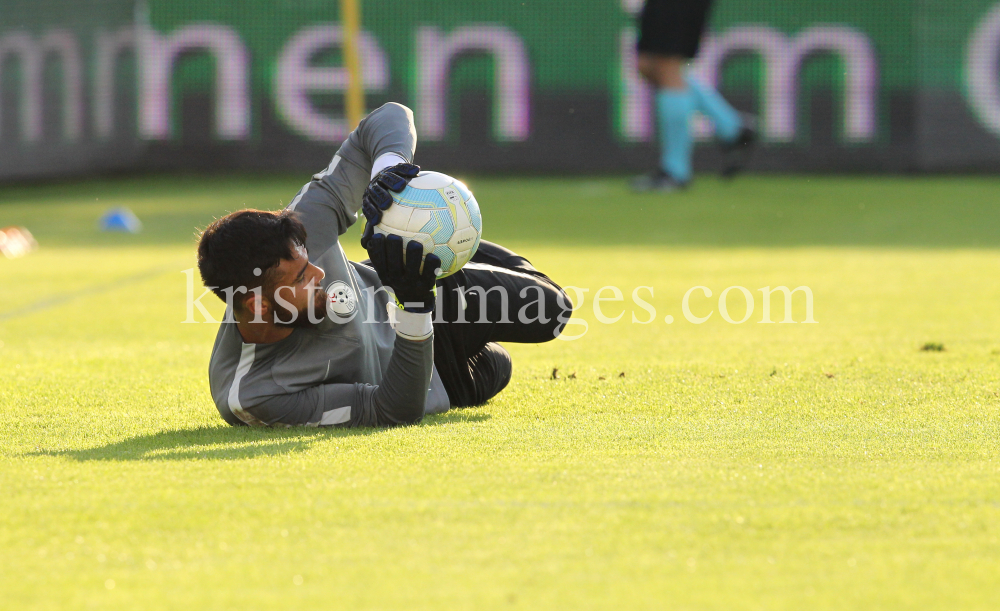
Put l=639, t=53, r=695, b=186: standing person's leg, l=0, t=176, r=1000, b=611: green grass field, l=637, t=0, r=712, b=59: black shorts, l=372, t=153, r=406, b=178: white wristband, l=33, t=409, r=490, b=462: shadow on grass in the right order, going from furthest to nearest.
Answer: l=639, t=53, r=695, b=186: standing person's leg, l=637, t=0, r=712, b=59: black shorts, l=372, t=153, r=406, b=178: white wristband, l=33, t=409, r=490, b=462: shadow on grass, l=0, t=176, r=1000, b=611: green grass field

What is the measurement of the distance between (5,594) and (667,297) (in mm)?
5271

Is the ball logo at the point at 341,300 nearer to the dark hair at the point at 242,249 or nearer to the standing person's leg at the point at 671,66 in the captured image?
the dark hair at the point at 242,249

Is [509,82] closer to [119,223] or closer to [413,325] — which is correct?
[119,223]

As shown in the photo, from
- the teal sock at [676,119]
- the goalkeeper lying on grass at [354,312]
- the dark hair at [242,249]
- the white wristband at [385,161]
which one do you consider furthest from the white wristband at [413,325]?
the teal sock at [676,119]

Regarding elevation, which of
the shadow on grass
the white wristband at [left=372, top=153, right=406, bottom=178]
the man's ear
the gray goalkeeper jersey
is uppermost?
the white wristband at [left=372, top=153, right=406, bottom=178]

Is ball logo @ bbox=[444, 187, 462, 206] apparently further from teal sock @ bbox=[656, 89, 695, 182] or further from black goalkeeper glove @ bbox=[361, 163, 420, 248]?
teal sock @ bbox=[656, 89, 695, 182]

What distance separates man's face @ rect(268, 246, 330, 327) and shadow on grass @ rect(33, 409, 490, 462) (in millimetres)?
335

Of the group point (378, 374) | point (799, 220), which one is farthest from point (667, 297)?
point (799, 220)

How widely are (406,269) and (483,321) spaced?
64cm

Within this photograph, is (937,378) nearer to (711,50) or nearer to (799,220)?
(799,220)

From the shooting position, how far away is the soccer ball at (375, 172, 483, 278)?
3475mm

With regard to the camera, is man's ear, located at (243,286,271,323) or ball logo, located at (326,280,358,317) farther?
ball logo, located at (326,280,358,317)

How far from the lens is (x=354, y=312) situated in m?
3.74

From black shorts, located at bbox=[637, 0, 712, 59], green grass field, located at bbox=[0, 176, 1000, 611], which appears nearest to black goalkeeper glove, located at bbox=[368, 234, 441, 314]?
green grass field, located at bbox=[0, 176, 1000, 611]
